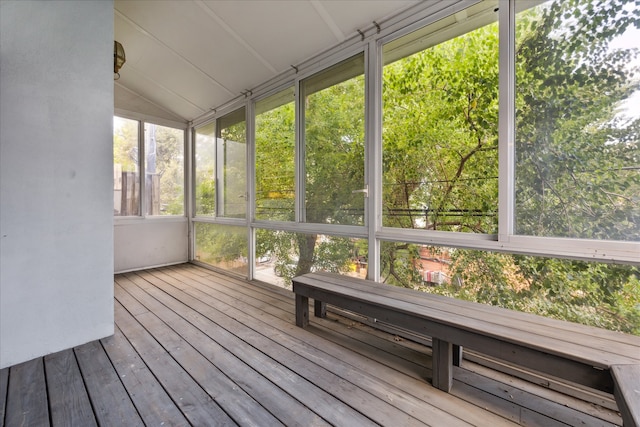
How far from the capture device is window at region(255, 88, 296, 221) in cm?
312

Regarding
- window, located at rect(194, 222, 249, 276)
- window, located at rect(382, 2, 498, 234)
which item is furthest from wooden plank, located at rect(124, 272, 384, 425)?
window, located at rect(382, 2, 498, 234)

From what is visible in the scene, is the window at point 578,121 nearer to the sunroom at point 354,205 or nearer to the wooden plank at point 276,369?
the sunroom at point 354,205

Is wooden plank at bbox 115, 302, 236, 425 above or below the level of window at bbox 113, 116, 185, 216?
below

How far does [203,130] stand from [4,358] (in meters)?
3.55

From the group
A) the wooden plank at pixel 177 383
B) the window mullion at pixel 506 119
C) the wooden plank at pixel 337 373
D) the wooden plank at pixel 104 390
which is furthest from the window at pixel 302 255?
the wooden plank at pixel 104 390

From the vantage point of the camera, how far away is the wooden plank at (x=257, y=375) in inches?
53.6

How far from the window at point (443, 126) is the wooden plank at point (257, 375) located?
136 centimetres

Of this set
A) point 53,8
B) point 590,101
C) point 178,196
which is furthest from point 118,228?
point 590,101

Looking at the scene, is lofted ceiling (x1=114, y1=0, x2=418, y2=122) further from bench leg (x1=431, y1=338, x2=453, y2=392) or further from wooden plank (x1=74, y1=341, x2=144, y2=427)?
wooden plank (x1=74, y1=341, x2=144, y2=427)

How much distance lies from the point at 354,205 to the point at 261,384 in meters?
1.53

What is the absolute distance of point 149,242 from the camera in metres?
4.36

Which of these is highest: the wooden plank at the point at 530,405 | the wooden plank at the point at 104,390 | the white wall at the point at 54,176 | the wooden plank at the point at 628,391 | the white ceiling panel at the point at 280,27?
the white ceiling panel at the point at 280,27

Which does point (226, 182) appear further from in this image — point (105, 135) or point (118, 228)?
point (105, 135)

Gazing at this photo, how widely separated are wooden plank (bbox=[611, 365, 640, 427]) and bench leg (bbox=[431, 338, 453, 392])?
634 millimetres
